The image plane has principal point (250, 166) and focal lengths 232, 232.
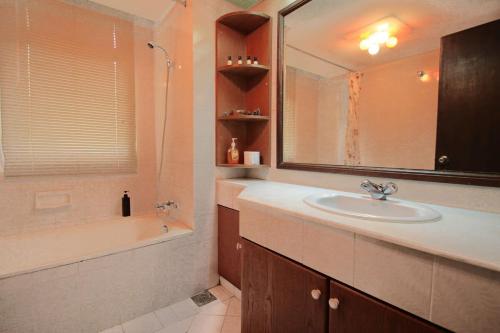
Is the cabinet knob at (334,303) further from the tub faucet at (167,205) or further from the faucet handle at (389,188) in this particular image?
the tub faucet at (167,205)

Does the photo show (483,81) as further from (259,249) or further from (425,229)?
(259,249)

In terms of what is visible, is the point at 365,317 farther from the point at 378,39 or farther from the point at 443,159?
the point at 378,39

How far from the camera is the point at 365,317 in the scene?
2.33 ft

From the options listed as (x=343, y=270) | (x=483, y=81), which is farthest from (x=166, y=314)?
(x=483, y=81)

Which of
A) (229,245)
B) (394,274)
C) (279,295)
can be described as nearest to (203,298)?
(229,245)

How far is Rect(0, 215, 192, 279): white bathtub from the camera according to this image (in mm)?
1283

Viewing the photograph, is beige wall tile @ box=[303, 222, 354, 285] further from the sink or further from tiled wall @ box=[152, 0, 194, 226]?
tiled wall @ box=[152, 0, 194, 226]

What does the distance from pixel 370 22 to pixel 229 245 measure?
167 centimetres

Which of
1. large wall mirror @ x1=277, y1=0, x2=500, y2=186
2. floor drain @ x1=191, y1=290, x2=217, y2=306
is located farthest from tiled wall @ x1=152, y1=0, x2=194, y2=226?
large wall mirror @ x1=277, y1=0, x2=500, y2=186

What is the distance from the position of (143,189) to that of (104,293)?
1.01m

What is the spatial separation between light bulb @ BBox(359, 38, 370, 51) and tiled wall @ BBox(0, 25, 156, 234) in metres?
1.83

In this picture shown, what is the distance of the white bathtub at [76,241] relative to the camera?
4.21 ft

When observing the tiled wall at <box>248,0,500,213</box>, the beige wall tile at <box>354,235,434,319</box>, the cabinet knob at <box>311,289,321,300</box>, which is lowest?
the cabinet knob at <box>311,289,321,300</box>

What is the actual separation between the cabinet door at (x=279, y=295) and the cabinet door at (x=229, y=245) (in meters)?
0.52
